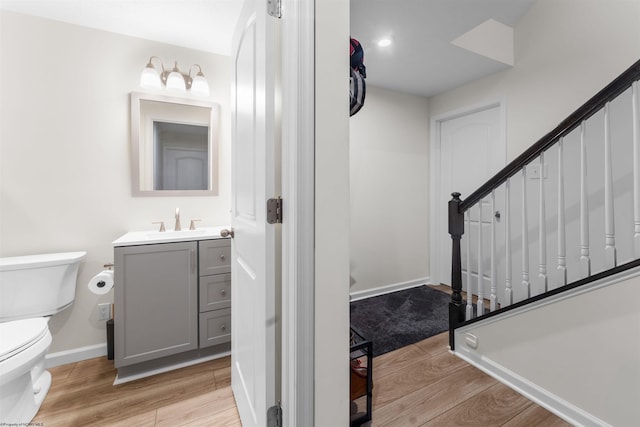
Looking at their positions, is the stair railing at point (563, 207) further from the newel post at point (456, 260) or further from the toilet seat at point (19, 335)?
the toilet seat at point (19, 335)

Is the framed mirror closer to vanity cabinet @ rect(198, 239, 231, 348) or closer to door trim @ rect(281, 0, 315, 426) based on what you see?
vanity cabinet @ rect(198, 239, 231, 348)

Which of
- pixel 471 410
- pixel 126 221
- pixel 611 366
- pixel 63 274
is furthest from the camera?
pixel 126 221

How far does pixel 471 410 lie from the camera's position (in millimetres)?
1418

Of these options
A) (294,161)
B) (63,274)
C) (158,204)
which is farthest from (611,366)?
(63,274)

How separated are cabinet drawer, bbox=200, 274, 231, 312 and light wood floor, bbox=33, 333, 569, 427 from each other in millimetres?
395

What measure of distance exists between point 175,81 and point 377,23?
1.54 metres

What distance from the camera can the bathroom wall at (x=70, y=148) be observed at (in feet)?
5.50

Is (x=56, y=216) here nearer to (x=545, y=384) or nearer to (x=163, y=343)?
(x=163, y=343)

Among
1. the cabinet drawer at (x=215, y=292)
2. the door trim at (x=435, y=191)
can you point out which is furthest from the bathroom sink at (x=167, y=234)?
the door trim at (x=435, y=191)

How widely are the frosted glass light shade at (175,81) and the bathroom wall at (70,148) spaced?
153 mm

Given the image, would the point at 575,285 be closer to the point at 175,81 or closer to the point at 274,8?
the point at 274,8

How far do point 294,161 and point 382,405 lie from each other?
4.60 ft

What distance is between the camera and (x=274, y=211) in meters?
0.90

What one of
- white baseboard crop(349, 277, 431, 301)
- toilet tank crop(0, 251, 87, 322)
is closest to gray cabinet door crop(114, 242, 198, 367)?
toilet tank crop(0, 251, 87, 322)
